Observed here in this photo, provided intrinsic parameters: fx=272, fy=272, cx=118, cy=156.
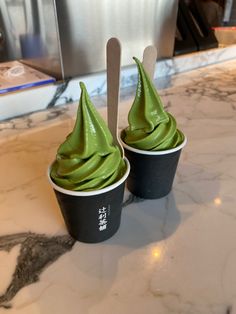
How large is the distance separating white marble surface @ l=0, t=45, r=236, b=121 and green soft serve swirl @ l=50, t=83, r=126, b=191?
0.45 m

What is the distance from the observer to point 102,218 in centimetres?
36

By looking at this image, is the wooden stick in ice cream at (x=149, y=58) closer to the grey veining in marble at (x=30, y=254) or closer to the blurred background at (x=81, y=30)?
the grey veining in marble at (x=30, y=254)

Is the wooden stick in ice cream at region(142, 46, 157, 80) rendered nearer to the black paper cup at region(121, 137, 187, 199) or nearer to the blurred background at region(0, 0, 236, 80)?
the black paper cup at region(121, 137, 187, 199)

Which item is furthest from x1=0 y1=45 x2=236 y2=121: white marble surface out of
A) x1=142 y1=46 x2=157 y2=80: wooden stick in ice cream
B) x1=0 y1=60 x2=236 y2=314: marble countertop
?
x1=142 y1=46 x2=157 y2=80: wooden stick in ice cream

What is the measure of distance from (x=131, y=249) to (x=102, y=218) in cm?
6

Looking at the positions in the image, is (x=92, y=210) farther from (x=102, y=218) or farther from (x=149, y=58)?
(x=149, y=58)

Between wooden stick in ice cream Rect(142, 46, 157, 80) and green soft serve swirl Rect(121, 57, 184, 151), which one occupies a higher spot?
wooden stick in ice cream Rect(142, 46, 157, 80)

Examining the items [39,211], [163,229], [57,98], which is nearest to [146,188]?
[163,229]

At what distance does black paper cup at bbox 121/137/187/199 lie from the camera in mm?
408

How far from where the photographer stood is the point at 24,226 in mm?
410

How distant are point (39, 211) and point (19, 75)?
52cm

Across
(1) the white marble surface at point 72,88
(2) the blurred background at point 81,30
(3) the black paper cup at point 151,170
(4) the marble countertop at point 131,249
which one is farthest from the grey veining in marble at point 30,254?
(2) the blurred background at point 81,30

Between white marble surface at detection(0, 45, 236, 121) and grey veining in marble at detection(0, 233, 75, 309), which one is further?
white marble surface at detection(0, 45, 236, 121)

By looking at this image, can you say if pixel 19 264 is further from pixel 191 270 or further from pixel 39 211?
pixel 191 270
